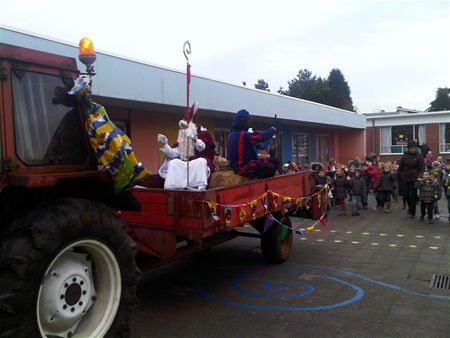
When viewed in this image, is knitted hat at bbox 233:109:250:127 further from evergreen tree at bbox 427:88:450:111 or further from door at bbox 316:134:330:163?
evergreen tree at bbox 427:88:450:111

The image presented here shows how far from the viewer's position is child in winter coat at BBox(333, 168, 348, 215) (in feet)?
38.3

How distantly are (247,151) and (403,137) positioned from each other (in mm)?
28740

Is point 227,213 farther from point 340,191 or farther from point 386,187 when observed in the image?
point 386,187

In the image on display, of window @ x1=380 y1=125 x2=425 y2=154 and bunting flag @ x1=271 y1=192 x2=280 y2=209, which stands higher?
window @ x1=380 y1=125 x2=425 y2=154

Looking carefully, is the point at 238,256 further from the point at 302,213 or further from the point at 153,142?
the point at 153,142

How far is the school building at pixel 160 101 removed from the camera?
808 centimetres

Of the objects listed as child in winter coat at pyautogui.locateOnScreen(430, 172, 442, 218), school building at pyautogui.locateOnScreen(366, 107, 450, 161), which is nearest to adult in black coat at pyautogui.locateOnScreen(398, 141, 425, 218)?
child in winter coat at pyautogui.locateOnScreen(430, 172, 442, 218)

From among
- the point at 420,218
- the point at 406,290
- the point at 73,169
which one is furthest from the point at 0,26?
the point at 420,218

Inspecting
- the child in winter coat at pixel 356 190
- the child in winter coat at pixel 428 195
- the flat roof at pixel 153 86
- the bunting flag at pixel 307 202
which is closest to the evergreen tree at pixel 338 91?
the flat roof at pixel 153 86

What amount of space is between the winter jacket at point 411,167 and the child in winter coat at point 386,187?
2.77 feet

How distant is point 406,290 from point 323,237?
3.34 m

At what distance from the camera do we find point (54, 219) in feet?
9.04

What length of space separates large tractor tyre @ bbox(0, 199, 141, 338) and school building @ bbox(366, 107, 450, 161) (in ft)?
102

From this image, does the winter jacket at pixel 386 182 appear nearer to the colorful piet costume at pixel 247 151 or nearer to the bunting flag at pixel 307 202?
the bunting flag at pixel 307 202
